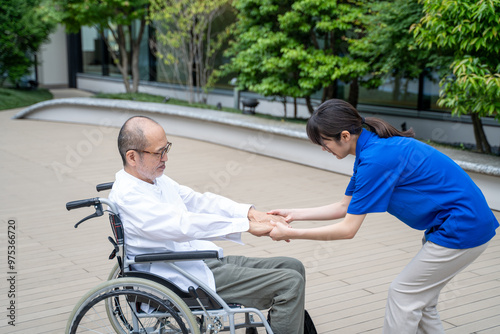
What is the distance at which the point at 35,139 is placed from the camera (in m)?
10.1

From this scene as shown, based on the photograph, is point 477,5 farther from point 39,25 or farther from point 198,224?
point 39,25

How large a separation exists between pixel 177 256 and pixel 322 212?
878mm

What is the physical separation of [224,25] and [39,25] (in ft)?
19.3

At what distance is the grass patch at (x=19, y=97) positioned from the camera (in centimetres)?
1470

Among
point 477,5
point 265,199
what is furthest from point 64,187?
point 477,5

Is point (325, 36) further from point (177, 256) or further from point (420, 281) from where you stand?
point (177, 256)

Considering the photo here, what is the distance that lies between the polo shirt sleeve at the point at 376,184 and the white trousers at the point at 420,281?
31 cm

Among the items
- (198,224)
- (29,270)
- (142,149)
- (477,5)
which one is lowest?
(29,270)

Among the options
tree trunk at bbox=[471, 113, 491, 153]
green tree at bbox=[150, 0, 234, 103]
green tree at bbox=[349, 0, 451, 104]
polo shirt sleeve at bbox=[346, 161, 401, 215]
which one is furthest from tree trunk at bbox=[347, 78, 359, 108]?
polo shirt sleeve at bbox=[346, 161, 401, 215]

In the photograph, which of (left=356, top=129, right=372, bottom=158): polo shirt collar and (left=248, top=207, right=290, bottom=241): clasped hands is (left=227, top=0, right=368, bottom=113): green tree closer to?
(left=248, top=207, right=290, bottom=241): clasped hands

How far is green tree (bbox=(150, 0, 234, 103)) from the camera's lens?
12125 mm

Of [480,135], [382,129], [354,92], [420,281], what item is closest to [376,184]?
[382,129]

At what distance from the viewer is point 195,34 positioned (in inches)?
501

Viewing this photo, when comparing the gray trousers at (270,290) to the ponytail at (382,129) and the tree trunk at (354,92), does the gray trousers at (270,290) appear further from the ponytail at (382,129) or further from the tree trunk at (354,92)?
the tree trunk at (354,92)
